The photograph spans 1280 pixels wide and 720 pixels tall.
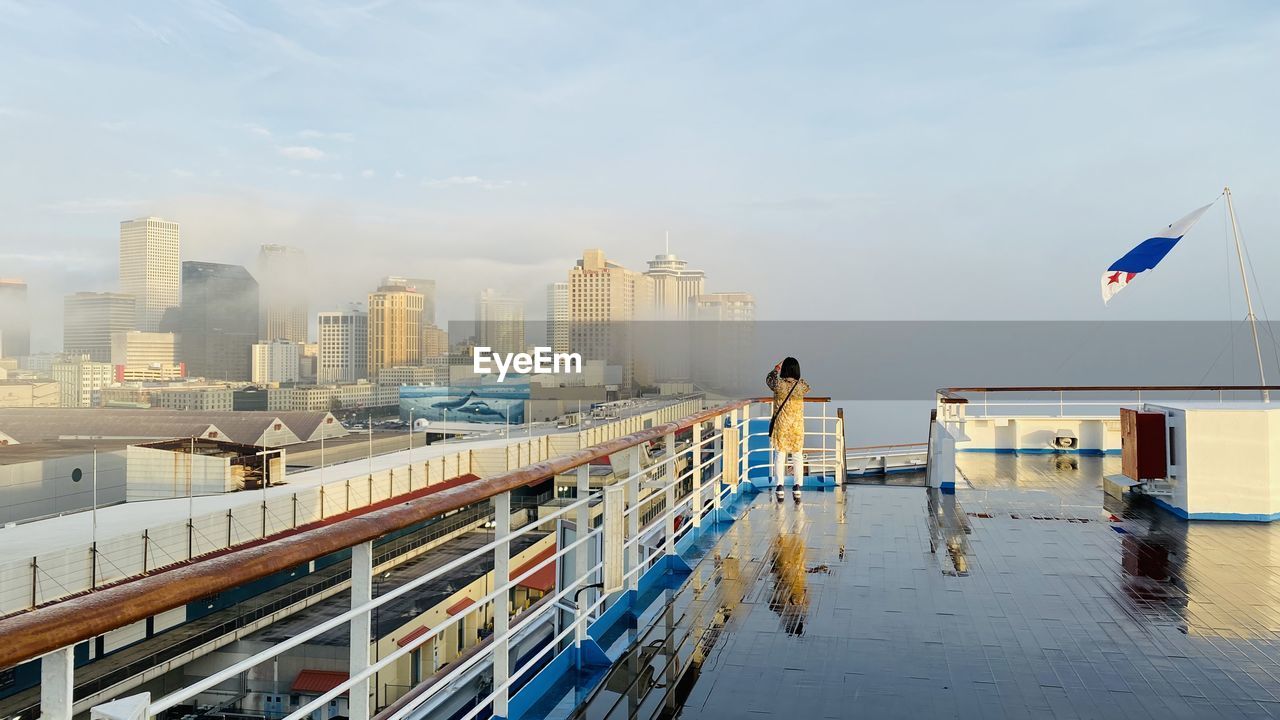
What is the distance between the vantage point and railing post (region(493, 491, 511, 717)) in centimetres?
225

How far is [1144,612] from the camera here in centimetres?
390

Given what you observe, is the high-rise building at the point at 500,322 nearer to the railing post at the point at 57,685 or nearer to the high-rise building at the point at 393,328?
the high-rise building at the point at 393,328

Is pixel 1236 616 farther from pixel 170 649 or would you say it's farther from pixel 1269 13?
pixel 1269 13

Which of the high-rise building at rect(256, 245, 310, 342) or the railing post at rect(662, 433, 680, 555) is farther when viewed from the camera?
the high-rise building at rect(256, 245, 310, 342)

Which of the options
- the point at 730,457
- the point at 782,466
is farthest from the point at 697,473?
the point at 782,466

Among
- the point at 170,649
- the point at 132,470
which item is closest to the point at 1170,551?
the point at 170,649

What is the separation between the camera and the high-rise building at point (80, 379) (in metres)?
53.9

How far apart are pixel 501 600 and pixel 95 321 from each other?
3029 inches

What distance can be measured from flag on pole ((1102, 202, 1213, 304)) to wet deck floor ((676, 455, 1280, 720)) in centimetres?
871

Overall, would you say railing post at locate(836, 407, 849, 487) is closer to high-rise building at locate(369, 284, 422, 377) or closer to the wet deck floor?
the wet deck floor

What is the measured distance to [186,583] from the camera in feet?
3.60

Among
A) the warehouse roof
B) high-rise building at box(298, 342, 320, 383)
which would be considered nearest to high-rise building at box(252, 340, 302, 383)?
high-rise building at box(298, 342, 320, 383)

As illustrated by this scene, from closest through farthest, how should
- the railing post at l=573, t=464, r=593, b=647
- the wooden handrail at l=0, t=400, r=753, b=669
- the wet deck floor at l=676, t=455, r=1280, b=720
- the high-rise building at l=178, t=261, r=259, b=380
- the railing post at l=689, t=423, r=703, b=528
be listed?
the wooden handrail at l=0, t=400, r=753, b=669
the wet deck floor at l=676, t=455, r=1280, b=720
the railing post at l=573, t=464, r=593, b=647
the railing post at l=689, t=423, r=703, b=528
the high-rise building at l=178, t=261, r=259, b=380

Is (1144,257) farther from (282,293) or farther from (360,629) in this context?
(282,293)
